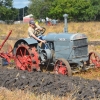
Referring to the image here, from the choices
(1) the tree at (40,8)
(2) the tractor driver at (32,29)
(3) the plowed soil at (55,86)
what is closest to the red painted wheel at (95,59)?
(2) the tractor driver at (32,29)

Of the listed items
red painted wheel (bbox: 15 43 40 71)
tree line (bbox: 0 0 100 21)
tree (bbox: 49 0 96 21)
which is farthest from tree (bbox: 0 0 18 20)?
red painted wheel (bbox: 15 43 40 71)

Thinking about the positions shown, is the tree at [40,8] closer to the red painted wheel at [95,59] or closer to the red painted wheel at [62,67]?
the red painted wheel at [95,59]

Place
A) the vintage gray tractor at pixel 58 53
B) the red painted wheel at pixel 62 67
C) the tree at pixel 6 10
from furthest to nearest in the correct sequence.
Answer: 1. the tree at pixel 6 10
2. the vintage gray tractor at pixel 58 53
3. the red painted wheel at pixel 62 67

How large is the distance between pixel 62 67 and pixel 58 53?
955 mm

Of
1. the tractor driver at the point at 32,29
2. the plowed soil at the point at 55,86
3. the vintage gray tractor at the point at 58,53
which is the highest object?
the tractor driver at the point at 32,29

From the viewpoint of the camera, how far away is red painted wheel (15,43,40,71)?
1112 centimetres

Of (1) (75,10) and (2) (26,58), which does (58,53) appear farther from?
(1) (75,10)

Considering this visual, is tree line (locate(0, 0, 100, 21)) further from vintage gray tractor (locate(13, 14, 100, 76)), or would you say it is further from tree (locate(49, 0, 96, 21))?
vintage gray tractor (locate(13, 14, 100, 76))

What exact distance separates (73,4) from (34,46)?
67.5 meters

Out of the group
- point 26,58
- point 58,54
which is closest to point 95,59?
point 58,54

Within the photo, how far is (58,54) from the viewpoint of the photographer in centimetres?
1112

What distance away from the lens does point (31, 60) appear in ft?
36.7

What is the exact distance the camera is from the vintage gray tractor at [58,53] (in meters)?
10.7

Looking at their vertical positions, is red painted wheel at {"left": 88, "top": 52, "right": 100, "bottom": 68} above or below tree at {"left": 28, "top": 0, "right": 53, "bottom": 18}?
below
